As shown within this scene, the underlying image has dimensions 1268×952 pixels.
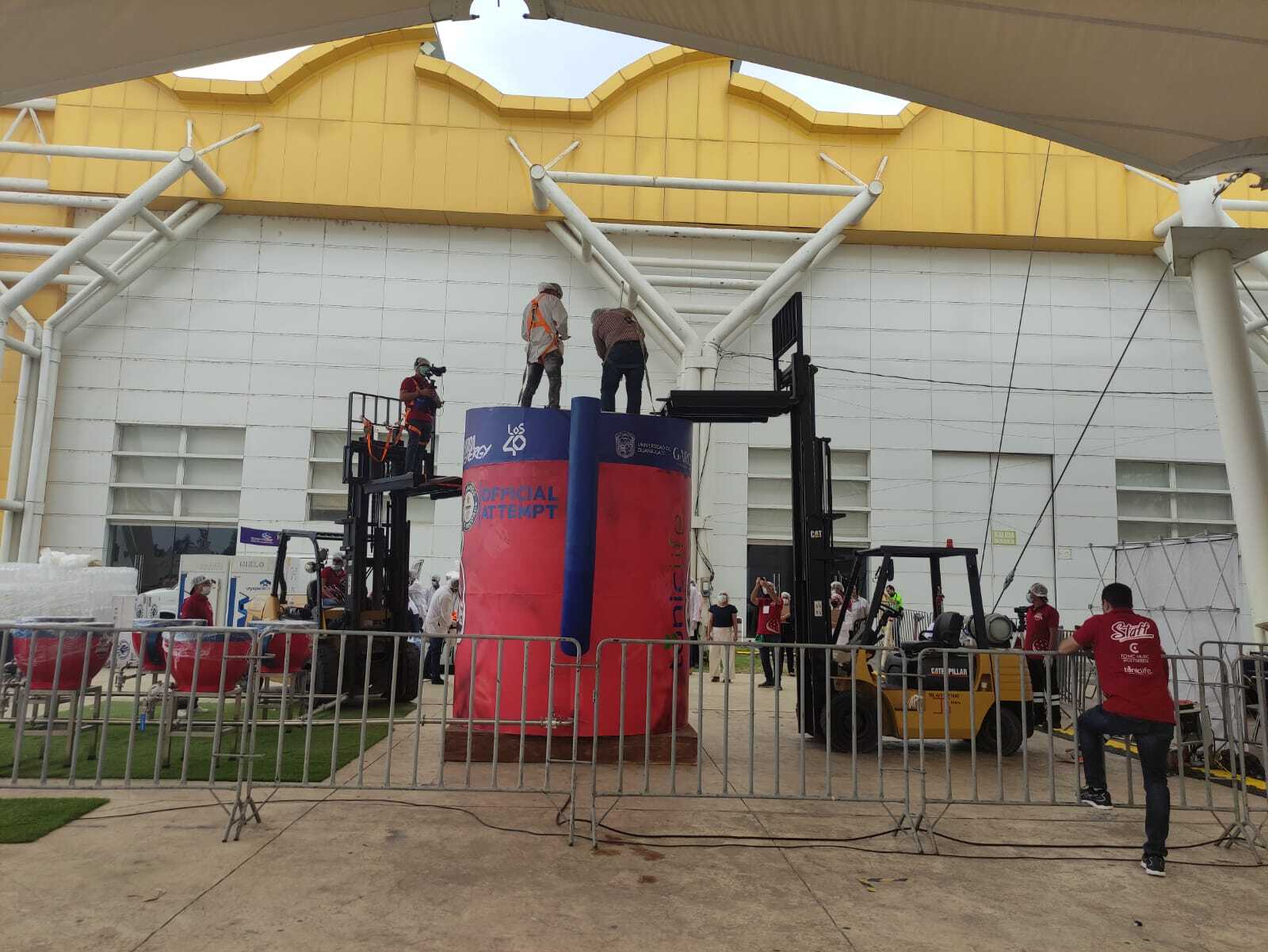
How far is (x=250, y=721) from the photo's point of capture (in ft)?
20.3

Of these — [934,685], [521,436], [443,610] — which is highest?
[521,436]

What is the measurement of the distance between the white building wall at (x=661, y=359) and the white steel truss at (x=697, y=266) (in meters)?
0.61

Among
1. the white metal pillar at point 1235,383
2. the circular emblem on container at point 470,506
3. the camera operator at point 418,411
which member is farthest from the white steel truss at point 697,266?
the circular emblem on container at point 470,506

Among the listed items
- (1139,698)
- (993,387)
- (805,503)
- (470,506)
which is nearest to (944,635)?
(805,503)

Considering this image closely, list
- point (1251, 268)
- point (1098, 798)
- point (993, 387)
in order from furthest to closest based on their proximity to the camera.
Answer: point (993, 387)
point (1251, 268)
point (1098, 798)

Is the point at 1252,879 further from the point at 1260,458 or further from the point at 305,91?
the point at 305,91

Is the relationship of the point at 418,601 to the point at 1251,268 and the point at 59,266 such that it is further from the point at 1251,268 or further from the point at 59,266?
the point at 1251,268

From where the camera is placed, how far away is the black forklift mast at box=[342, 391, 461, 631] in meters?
12.9

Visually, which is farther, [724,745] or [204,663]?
[724,745]

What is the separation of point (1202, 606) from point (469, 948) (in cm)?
1131

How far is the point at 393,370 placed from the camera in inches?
928

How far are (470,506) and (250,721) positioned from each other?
3253 millimetres

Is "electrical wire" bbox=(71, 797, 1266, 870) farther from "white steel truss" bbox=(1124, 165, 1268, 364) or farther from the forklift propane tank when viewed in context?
"white steel truss" bbox=(1124, 165, 1268, 364)

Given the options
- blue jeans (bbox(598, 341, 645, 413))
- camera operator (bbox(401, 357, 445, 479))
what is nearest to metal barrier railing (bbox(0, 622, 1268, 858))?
blue jeans (bbox(598, 341, 645, 413))
